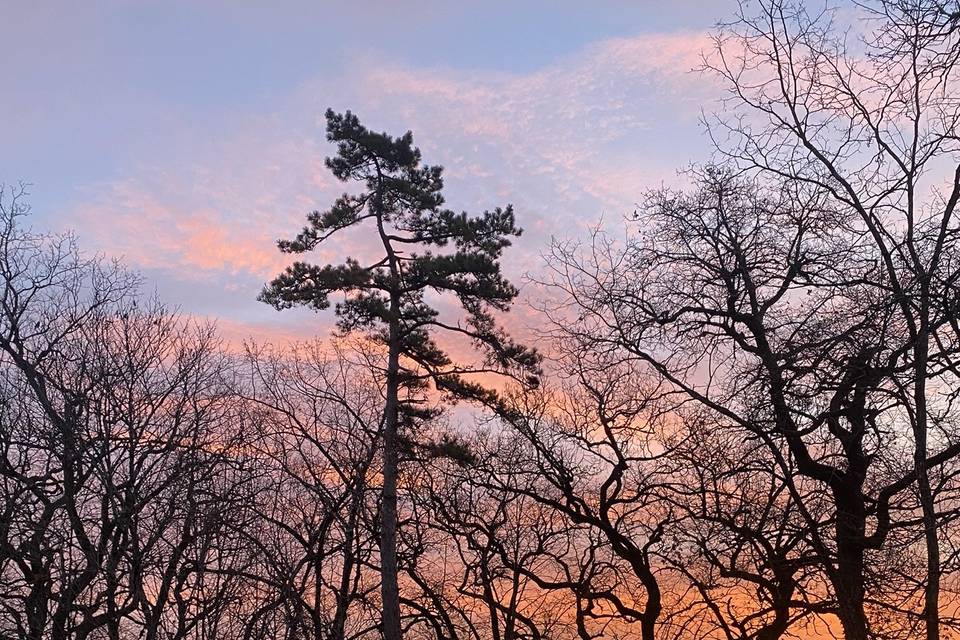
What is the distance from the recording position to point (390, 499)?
16922 millimetres

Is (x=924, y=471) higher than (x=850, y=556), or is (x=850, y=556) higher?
(x=850, y=556)

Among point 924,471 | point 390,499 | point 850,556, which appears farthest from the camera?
point 390,499

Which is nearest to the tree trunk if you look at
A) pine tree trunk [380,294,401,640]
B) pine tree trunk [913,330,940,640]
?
pine tree trunk [913,330,940,640]

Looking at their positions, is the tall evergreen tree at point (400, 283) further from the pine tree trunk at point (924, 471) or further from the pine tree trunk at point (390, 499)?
the pine tree trunk at point (924, 471)

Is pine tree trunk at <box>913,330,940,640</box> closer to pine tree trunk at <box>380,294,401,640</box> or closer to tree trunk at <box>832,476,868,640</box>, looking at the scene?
tree trunk at <box>832,476,868,640</box>

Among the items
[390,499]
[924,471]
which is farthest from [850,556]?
[390,499]

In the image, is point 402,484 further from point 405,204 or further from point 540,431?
point 405,204

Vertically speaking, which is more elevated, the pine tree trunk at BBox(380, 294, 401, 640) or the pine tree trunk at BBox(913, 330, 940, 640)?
the pine tree trunk at BBox(380, 294, 401, 640)

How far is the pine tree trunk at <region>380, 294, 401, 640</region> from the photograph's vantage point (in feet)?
55.2

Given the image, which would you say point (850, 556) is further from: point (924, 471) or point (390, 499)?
point (390, 499)

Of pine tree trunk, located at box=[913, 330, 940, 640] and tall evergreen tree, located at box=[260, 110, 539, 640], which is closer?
pine tree trunk, located at box=[913, 330, 940, 640]

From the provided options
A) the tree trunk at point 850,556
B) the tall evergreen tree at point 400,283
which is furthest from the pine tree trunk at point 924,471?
the tall evergreen tree at point 400,283

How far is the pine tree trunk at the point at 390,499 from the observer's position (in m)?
16.8

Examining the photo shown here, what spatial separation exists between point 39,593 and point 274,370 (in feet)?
21.7
